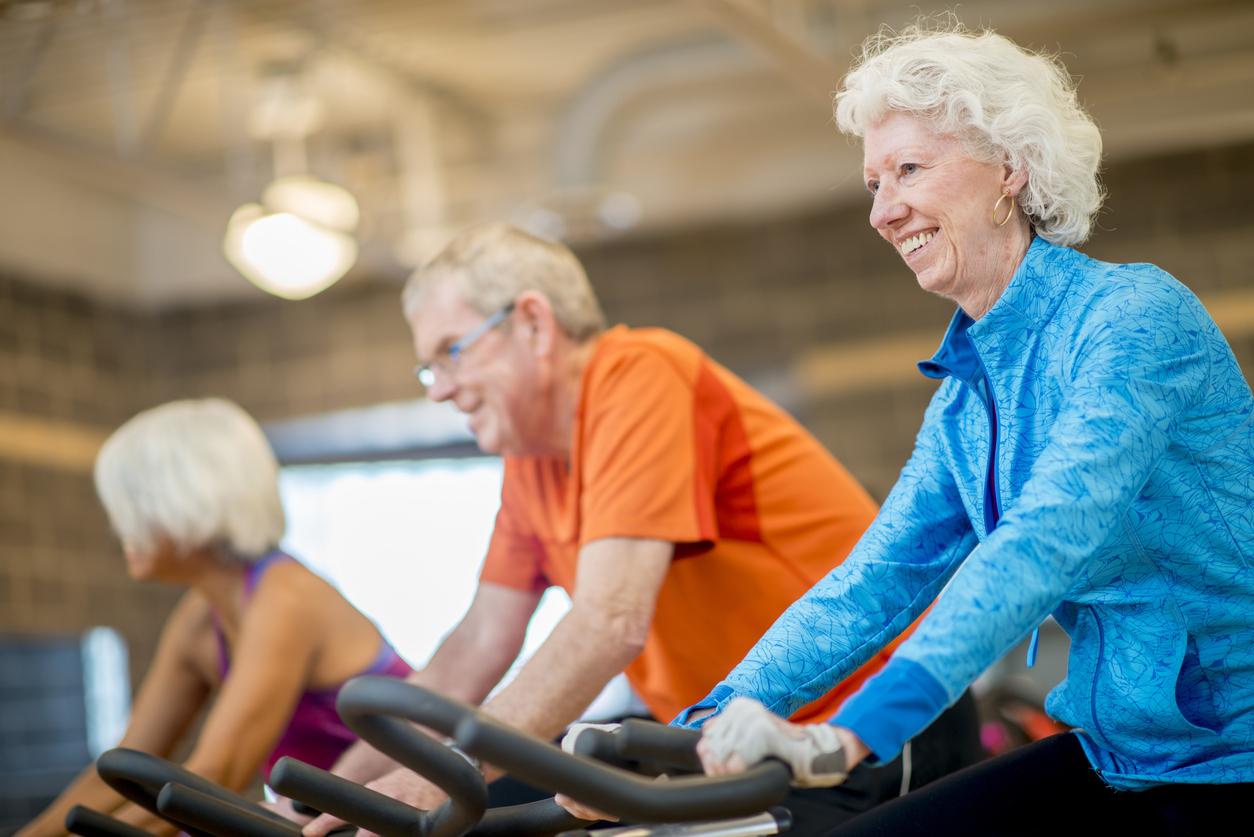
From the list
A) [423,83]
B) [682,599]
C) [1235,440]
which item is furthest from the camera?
[423,83]

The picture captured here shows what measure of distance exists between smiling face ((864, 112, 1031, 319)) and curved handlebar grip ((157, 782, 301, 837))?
37.6 inches

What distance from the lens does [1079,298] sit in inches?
50.4

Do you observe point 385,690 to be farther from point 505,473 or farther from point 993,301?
point 505,473

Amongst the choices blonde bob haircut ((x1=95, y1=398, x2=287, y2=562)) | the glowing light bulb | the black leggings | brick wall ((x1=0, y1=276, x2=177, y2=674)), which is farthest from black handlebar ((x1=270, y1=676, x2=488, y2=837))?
brick wall ((x1=0, y1=276, x2=177, y2=674))

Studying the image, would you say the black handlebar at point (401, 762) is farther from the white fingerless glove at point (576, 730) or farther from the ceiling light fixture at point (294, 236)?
the ceiling light fixture at point (294, 236)

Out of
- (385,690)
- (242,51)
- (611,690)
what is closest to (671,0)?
(242,51)

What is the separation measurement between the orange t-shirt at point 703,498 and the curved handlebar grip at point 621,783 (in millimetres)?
715

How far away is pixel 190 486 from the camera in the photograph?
8.03 ft

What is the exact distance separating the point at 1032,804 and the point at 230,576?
1.64 metres

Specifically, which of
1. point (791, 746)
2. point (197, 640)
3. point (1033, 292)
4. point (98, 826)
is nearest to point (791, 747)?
point (791, 746)

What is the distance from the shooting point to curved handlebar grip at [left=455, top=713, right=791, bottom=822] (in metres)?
0.99

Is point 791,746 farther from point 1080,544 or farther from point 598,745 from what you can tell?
point 1080,544

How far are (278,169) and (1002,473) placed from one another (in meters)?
6.04

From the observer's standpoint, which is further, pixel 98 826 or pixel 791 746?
pixel 98 826
